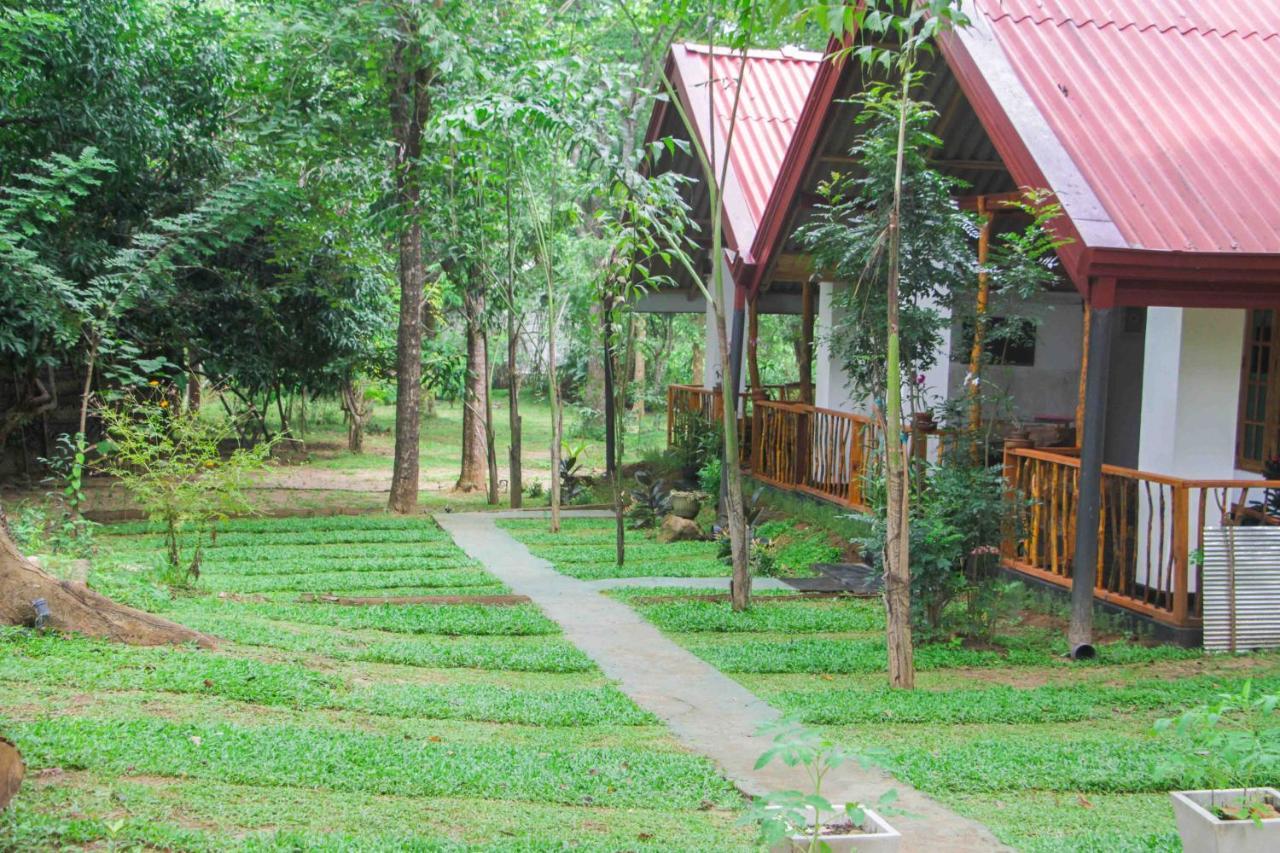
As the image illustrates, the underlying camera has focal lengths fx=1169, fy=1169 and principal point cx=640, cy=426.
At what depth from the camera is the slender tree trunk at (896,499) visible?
6.93 meters

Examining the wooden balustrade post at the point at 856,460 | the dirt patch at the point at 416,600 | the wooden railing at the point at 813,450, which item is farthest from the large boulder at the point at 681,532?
the dirt patch at the point at 416,600

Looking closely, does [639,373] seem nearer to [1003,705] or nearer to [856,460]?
[856,460]

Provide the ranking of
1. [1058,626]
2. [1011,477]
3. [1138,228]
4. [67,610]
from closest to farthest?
[67,610] → [1138,228] → [1058,626] → [1011,477]

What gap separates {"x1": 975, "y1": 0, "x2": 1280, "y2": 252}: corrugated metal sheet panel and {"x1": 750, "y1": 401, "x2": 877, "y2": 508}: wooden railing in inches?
147

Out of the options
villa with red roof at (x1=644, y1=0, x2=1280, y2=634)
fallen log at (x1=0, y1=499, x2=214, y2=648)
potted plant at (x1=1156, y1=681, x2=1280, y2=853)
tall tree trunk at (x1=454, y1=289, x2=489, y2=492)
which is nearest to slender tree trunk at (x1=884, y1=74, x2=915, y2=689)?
villa with red roof at (x1=644, y1=0, x2=1280, y2=634)

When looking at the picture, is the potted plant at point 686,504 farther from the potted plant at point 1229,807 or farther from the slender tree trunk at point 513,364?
the potted plant at point 1229,807

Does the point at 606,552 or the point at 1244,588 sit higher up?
the point at 1244,588

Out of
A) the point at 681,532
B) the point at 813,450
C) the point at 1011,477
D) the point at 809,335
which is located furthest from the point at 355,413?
the point at 1011,477

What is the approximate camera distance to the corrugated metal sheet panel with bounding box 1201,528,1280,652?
782 centimetres

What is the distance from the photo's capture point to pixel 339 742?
5.41m

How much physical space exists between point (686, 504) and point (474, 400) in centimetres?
500


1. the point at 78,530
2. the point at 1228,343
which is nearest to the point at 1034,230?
the point at 1228,343

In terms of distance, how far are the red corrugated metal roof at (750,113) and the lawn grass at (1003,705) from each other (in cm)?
565

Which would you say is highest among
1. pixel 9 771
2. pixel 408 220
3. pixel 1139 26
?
pixel 1139 26
